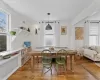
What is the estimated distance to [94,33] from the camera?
909cm

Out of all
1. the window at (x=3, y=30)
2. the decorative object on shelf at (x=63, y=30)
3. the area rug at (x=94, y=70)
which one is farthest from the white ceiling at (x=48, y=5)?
the decorative object on shelf at (x=63, y=30)

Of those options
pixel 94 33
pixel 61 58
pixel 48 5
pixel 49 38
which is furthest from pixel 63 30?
pixel 48 5

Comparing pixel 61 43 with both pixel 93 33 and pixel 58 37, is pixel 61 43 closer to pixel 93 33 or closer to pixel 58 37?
pixel 58 37

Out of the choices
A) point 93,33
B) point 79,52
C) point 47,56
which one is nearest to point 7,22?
point 47,56

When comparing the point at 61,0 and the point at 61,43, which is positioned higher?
the point at 61,0

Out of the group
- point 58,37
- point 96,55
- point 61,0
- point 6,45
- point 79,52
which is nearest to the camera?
point 61,0

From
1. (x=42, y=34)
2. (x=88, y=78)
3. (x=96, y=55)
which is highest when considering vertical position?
(x=42, y=34)

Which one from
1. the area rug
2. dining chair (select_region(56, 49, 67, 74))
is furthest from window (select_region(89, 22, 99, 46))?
dining chair (select_region(56, 49, 67, 74))

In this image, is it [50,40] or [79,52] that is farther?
[50,40]

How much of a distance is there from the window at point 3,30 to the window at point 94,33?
6401mm

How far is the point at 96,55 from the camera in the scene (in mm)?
6660

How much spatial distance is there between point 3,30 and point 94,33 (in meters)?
6.88

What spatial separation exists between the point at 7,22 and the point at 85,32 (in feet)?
19.3

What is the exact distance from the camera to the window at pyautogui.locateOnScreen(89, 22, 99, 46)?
29.7ft
